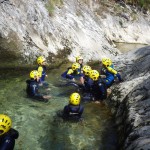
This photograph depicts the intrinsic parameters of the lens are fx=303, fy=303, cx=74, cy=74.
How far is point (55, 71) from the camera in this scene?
19906mm

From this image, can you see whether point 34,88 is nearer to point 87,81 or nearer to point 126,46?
point 87,81

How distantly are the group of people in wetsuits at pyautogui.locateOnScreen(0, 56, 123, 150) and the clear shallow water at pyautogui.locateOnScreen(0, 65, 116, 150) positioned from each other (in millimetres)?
402

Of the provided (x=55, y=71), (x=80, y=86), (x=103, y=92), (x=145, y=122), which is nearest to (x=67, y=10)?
(x=55, y=71)

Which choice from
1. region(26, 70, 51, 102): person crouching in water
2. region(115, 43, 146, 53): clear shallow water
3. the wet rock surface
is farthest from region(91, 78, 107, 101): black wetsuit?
region(115, 43, 146, 53): clear shallow water

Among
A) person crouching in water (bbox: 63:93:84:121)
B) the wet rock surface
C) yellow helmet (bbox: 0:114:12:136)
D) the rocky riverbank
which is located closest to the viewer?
yellow helmet (bbox: 0:114:12:136)

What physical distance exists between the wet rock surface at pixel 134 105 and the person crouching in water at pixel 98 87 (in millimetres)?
648

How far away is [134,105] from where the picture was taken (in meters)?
12.0

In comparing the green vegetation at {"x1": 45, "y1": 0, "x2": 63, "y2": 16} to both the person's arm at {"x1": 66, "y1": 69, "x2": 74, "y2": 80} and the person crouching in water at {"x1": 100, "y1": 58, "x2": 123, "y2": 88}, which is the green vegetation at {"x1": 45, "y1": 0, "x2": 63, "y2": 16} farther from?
the person crouching in water at {"x1": 100, "y1": 58, "x2": 123, "y2": 88}

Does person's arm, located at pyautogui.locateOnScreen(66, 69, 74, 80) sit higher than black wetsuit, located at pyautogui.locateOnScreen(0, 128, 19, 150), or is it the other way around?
person's arm, located at pyautogui.locateOnScreen(66, 69, 74, 80)

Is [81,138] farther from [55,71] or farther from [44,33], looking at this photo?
[44,33]

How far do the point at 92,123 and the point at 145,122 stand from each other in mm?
3606

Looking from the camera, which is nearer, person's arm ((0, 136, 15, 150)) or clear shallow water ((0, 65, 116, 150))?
person's arm ((0, 136, 15, 150))

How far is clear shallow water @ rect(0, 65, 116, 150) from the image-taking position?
11305 mm

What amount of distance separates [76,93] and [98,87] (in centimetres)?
235
